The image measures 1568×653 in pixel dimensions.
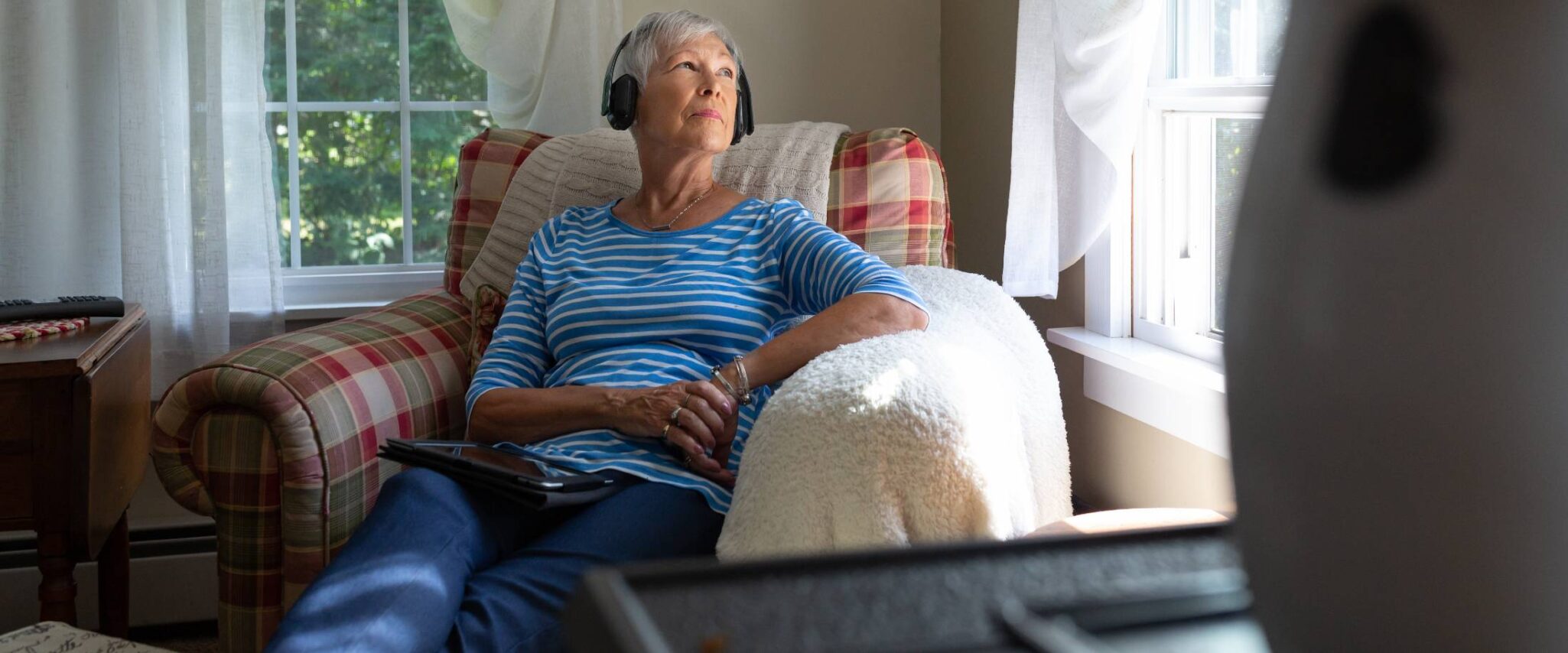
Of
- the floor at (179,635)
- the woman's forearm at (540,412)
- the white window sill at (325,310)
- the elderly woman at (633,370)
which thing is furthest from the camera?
the white window sill at (325,310)

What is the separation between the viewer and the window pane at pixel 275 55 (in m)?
2.65

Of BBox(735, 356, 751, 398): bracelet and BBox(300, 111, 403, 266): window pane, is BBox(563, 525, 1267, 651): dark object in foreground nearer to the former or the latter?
BBox(735, 356, 751, 398): bracelet

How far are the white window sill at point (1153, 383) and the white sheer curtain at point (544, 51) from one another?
109 centimetres

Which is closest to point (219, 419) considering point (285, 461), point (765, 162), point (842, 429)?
point (285, 461)

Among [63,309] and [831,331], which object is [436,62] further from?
[831,331]

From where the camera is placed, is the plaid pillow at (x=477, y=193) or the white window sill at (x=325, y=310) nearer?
the plaid pillow at (x=477, y=193)

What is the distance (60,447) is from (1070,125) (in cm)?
144

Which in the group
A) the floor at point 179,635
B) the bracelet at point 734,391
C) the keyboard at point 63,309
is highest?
the keyboard at point 63,309

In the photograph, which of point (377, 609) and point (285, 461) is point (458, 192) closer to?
point (285, 461)

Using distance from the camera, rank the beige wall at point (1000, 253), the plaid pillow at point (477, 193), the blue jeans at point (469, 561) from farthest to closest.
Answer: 1. the plaid pillow at point (477, 193)
2. the beige wall at point (1000, 253)
3. the blue jeans at point (469, 561)

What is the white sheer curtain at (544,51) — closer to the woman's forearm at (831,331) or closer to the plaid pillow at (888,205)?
the plaid pillow at (888,205)

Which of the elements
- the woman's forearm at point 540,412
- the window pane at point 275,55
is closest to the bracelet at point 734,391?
the woman's forearm at point 540,412

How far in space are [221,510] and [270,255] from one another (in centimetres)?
107

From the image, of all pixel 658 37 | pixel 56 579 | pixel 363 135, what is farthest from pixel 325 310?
pixel 658 37
